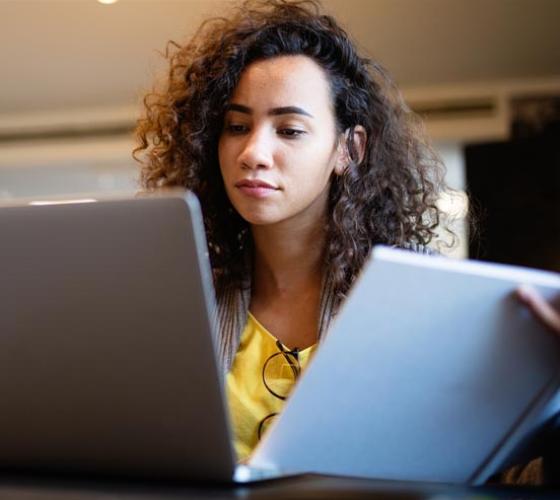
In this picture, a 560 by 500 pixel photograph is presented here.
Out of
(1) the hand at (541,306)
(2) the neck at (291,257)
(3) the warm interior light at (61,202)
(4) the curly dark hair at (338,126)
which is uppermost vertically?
(3) the warm interior light at (61,202)

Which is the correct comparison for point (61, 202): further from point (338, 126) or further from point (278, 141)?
point (338, 126)

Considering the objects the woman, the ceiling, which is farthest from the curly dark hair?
the ceiling

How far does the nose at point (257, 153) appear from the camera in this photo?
1154 mm

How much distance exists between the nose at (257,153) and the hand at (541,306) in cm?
58

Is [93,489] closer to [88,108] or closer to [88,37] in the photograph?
[88,37]

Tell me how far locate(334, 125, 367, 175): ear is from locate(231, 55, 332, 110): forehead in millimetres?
73

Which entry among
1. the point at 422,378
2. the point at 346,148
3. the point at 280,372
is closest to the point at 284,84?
the point at 346,148

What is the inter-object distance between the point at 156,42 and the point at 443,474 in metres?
3.76

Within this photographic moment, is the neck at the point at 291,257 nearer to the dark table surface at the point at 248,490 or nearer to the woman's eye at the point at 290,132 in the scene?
the woman's eye at the point at 290,132

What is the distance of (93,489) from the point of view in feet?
2.08

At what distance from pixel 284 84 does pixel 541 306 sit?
2.25 feet

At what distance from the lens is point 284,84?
4.00 ft

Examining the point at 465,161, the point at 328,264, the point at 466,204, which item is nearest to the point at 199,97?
the point at 328,264

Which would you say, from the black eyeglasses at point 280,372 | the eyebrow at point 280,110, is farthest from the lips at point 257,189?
the black eyeglasses at point 280,372
